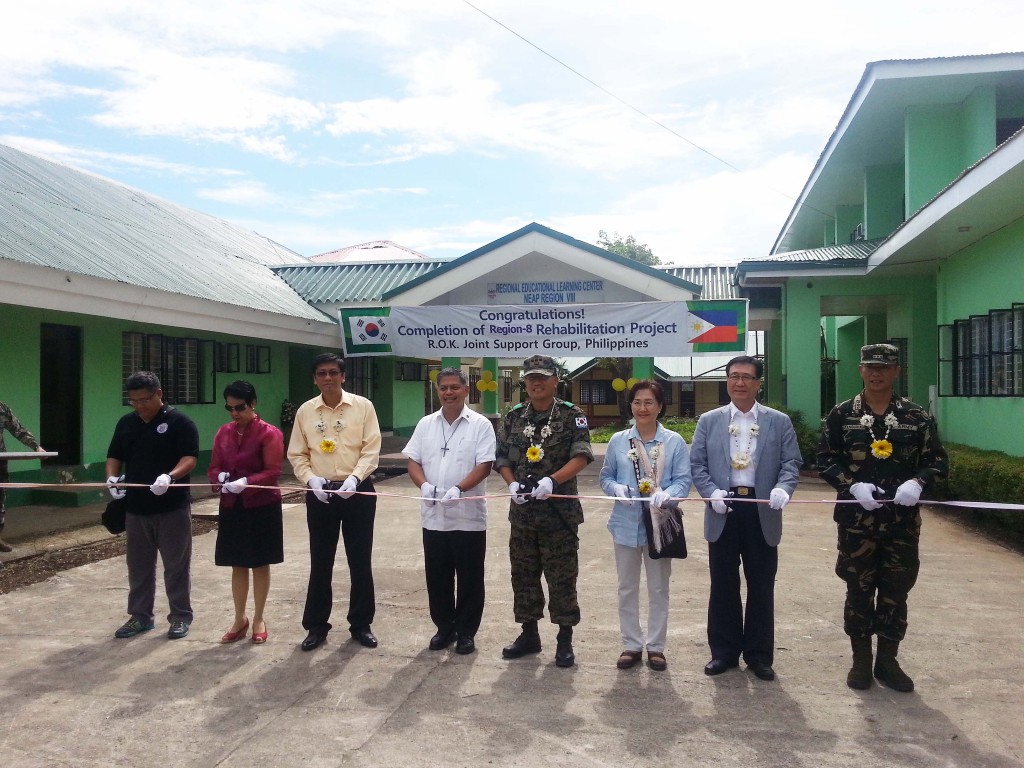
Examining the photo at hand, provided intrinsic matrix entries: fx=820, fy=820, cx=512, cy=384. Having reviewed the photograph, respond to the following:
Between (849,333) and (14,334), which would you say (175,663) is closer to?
(14,334)

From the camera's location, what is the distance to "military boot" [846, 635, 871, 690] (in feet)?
13.5

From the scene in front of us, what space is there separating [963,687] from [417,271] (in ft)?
48.1

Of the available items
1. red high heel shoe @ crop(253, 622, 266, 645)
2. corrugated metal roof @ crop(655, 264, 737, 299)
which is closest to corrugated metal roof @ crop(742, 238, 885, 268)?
corrugated metal roof @ crop(655, 264, 737, 299)

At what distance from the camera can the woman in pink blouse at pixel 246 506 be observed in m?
4.96

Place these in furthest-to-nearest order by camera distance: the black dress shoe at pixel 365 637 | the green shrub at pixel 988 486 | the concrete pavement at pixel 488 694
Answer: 1. the green shrub at pixel 988 486
2. the black dress shoe at pixel 365 637
3. the concrete pavement at pixel 488 694

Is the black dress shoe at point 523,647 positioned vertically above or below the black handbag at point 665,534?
below

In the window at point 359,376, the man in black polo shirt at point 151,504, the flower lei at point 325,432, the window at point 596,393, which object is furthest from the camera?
the window at point 596,393

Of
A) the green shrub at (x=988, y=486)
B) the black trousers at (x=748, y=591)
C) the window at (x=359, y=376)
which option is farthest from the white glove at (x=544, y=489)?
the window at (x=359, y=376)

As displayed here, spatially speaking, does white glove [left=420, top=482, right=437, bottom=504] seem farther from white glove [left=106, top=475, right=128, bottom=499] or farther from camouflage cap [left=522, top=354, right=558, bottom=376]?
white glove [left=106, top=475, right=128, bottom=499]

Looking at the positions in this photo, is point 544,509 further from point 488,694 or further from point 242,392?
point 242,392

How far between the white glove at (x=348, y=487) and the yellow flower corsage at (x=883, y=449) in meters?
2.86

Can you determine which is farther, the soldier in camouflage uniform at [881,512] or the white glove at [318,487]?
the white glove at [318,487]

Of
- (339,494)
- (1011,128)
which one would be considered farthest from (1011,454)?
(339,494)

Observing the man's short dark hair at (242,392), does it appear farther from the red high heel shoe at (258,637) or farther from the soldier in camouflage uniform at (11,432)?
the soldier in camouflage uniform at (11,432)
